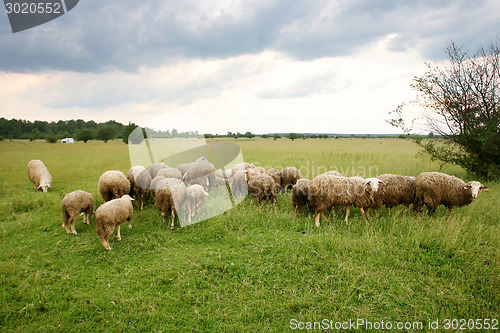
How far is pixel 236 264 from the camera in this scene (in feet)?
21.2

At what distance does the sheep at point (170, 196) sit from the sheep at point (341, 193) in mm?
4820

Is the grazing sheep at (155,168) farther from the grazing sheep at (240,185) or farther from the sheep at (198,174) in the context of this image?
the grazing sheep at (240,185)

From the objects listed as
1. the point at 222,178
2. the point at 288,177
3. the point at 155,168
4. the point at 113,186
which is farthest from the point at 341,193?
the point at 155,168

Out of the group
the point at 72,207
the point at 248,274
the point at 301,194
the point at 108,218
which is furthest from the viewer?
the point at 301,194

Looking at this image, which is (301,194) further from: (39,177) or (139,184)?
(39,177)

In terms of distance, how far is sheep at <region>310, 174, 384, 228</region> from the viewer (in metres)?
8.76

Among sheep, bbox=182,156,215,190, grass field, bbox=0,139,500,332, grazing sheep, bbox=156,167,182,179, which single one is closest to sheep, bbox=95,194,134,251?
grass field, bbox=0,139,500,332

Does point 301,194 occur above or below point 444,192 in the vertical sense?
below

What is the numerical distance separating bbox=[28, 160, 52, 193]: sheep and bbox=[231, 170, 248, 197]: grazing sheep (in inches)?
406

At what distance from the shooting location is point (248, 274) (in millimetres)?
6129

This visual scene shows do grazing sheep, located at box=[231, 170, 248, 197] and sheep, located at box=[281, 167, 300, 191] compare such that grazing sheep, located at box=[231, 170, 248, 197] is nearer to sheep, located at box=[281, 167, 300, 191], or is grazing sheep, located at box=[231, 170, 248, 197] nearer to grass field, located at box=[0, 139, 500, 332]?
sheep, located at box=[281, 167, 300, 191]

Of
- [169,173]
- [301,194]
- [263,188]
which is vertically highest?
[169,173]

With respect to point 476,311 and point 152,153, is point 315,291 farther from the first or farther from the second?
point 152,153

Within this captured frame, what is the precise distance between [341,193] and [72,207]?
9.28 metres
